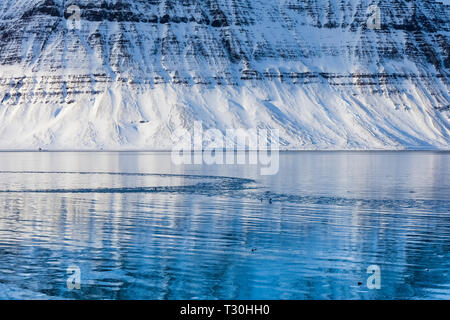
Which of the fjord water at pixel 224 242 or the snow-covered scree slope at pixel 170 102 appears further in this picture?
the snow-covered scree slope at pixel 170 102

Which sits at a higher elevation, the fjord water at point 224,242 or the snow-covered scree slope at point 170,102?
the snow-covered scree slope at point 170,102

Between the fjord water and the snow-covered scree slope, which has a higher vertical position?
the snow-covered scree slope

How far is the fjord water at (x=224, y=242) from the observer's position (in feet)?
72.7

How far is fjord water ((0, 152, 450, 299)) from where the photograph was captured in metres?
22.2

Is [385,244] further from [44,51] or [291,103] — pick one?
[44,51]

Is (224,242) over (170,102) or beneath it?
beneath

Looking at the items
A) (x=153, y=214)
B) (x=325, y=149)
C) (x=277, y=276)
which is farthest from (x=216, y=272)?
(x=325, y=149)

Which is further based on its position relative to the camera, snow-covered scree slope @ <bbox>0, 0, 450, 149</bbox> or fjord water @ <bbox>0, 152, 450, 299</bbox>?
snow-covered scree slope @ <bbox>0, 0, 450, 149</bbox>

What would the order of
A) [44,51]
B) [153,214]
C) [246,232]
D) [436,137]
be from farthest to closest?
[44,51]
[436,137]
[153,214]
[246,232]

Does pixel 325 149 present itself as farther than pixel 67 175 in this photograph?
Yes

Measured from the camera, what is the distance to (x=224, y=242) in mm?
29469

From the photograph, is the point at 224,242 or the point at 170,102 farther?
the point at 170,102

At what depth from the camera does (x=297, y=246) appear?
28578 millimetres

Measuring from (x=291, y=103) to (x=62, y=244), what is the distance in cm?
16649
